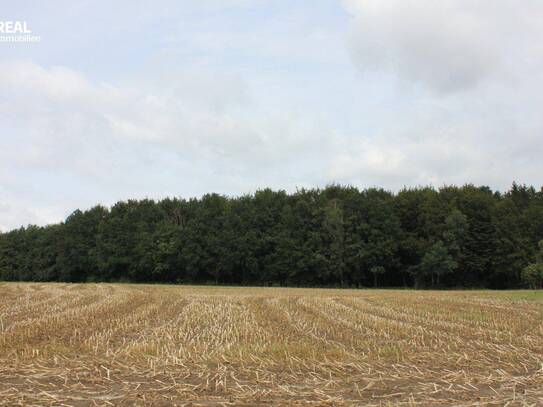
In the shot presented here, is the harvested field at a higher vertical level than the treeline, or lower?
lower

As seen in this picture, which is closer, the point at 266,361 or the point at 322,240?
the point at 266,361

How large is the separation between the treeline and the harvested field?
53275 millimetres

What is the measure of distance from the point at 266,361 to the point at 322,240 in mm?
64296

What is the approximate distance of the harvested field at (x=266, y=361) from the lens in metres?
8.61

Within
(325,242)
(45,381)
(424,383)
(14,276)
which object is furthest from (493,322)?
(14,276)

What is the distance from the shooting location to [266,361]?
11.2 metres

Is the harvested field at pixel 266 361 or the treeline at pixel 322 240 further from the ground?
the treeline at pixel 322 240

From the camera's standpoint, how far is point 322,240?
74938mm

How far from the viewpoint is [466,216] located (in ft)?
241

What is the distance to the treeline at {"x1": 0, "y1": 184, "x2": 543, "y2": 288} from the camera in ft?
234

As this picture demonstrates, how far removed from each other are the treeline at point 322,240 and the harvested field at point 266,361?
53275mm

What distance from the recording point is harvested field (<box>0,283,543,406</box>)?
861cm

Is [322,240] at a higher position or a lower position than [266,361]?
higher

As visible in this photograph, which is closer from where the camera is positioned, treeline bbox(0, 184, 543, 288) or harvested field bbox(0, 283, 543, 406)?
harvested field bbox(0, 283, 543, 406)
